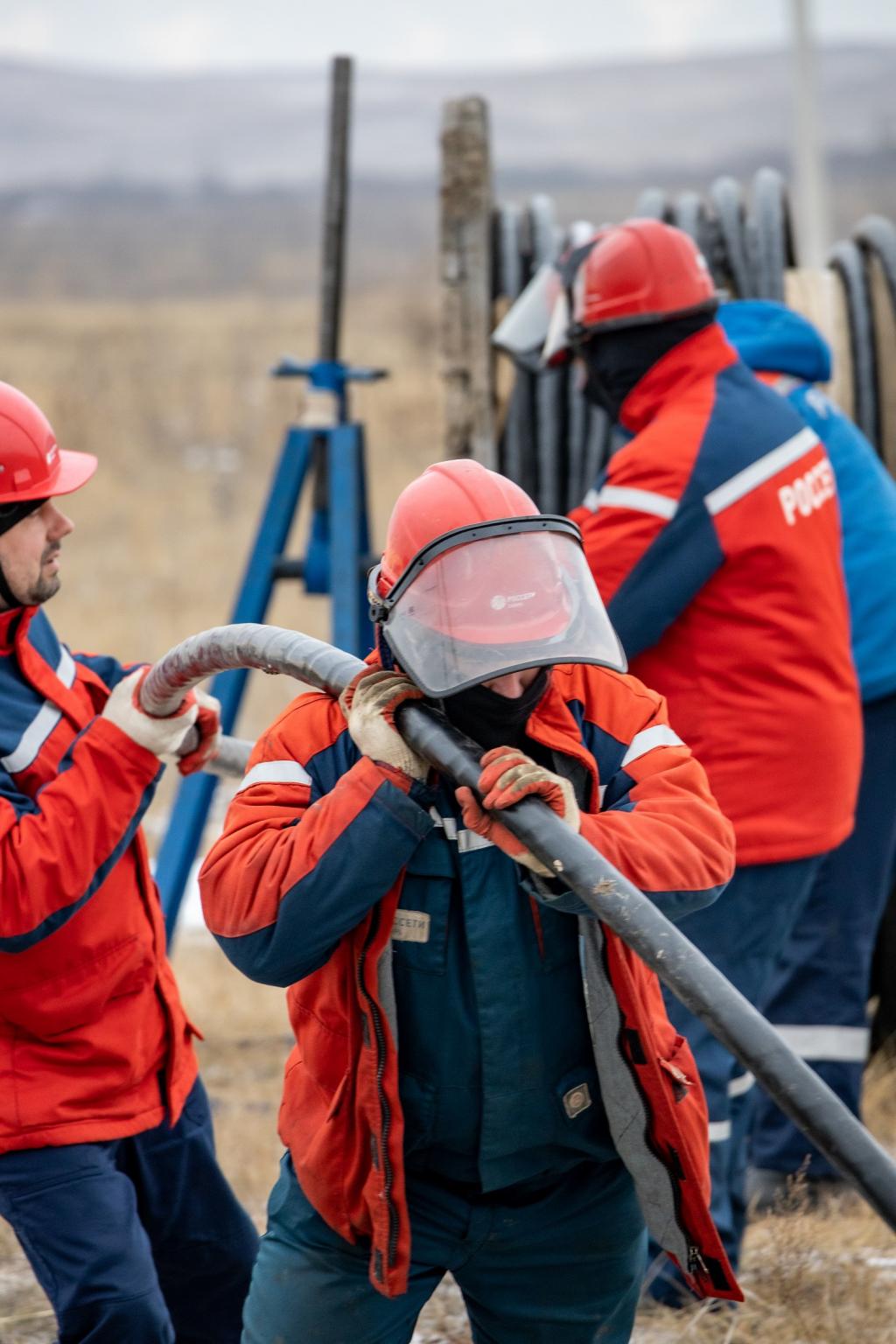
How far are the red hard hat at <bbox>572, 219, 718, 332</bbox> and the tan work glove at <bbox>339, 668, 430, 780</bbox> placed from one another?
173 cm

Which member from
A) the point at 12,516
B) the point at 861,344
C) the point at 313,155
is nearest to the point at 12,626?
the point at 12,516

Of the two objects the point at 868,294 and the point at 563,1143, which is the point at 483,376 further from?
the point at 563,1143

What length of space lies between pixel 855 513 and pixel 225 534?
45.6 feet

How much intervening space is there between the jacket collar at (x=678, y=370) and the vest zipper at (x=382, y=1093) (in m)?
1.81

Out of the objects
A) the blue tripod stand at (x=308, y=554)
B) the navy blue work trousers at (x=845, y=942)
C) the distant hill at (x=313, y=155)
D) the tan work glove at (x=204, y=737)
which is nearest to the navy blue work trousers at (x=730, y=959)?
the navy blue work trousers at (x=845, y=942)

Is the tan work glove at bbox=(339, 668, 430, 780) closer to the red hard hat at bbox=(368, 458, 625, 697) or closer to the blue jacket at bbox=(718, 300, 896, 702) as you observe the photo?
the red hard hat at bbox=(368, 458, 625, 697)

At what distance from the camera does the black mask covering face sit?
2.18 metres

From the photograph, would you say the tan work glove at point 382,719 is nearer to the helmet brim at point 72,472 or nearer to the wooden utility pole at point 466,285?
the helmet brim at point 72,472

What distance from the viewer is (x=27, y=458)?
2.75 meters

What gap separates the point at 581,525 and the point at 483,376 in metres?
1.82

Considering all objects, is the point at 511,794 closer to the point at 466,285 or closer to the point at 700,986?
the point at 700,986

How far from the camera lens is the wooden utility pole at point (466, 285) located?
204 inches

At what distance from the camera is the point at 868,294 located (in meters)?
5.55

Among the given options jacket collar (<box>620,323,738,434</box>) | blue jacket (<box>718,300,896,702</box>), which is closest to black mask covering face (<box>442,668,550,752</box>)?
jacket collar (<box>620,323,738,434</box>)
